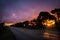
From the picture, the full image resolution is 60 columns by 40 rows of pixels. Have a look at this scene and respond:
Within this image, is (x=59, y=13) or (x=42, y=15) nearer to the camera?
(x=59, y=13)

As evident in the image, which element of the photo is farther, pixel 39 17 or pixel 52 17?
pixel 39 17

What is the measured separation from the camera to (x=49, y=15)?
106812mm

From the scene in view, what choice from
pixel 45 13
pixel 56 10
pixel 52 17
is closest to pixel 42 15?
pixel 45 13

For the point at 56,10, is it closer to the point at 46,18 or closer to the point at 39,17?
the point at 46,18

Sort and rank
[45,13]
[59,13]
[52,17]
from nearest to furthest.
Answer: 1. [59,13]
2. [52,17]
3. [45,13]

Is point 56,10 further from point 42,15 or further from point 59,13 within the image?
point 42,15

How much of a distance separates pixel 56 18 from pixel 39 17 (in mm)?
21398

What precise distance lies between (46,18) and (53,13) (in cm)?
1101

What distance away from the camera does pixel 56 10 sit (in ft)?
311

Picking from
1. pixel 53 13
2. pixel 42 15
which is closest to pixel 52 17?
pixel 53 13

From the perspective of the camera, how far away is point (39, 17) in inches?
4555

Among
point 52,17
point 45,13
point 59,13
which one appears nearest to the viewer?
point 59,13

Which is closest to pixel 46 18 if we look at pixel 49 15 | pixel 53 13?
pixel 49 15

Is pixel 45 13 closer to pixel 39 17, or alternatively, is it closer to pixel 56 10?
pixel 39 17
